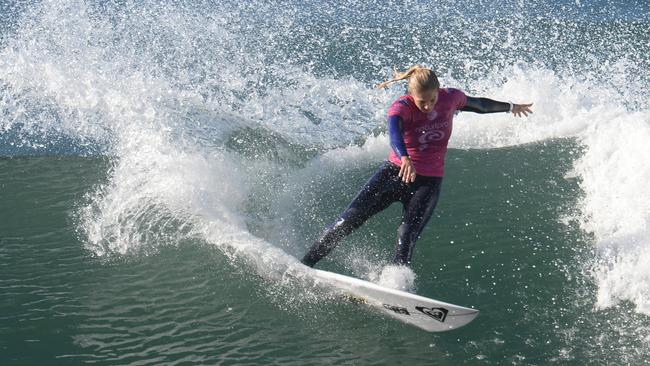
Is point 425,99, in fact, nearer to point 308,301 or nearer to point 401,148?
point 401,148

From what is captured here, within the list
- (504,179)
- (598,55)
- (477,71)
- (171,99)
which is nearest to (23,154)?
(171,99)

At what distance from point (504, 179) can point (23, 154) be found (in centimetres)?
581

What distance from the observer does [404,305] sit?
570cm

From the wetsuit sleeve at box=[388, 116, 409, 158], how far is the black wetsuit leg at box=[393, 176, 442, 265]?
486 millimetres

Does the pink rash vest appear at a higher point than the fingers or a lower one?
higher

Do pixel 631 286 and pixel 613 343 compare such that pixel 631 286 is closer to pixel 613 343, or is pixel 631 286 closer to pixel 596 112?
pixel 613 343

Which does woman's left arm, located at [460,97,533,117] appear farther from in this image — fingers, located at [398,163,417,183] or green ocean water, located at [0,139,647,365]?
green ocean water, located at [0,139,647,365]

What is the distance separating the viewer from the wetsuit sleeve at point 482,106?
21.4 ft

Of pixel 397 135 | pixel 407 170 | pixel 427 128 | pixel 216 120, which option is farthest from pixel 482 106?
pixel 216 120

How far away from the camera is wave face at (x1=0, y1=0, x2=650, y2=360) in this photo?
24.0 feet

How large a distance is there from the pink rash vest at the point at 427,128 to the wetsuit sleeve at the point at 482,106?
0.18 m

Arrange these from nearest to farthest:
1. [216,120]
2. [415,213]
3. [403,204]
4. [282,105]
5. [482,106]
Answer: [415,213]
[403,204]
[482,106]
[216,120]
[282,105]

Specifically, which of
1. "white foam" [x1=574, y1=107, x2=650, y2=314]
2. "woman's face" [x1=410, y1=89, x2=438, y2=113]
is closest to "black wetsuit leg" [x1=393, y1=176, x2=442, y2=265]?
"woman's face" [x1=410, y1=89, x2=438, y2=113]

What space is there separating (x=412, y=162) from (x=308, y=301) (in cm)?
137
